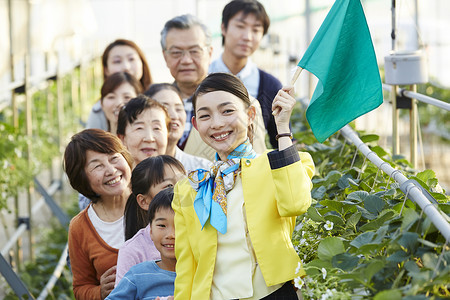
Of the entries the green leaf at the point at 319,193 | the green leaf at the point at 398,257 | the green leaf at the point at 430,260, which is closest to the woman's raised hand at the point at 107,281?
the green leaf at the point at 319,193

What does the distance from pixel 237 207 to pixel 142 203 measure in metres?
0.85

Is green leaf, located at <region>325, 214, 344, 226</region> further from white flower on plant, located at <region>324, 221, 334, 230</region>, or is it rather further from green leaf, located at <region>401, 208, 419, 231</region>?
green leaf, located at <region>401, 208, 419, 231</region>

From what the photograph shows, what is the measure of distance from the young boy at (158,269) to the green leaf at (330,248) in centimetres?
73

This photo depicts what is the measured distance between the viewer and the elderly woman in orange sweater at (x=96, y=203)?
3.38 m

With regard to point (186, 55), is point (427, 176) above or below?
below

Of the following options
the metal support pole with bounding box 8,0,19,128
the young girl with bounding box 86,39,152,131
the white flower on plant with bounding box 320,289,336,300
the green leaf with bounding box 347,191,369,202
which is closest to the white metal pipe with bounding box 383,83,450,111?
the green leaf with bounding box 347,191,369,202

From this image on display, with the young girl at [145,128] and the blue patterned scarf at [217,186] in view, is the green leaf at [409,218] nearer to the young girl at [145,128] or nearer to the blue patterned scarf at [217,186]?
the blue patterned scarf at [217,186]

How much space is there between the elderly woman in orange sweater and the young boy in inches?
19.0

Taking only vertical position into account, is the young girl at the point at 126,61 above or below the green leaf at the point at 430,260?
above

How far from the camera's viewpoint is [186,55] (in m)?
4.35

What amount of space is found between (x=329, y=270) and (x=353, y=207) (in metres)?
0.47

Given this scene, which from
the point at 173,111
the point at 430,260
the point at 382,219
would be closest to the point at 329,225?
the point at 382,219

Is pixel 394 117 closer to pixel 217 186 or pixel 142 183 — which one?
pixel 142 183

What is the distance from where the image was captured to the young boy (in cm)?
285
